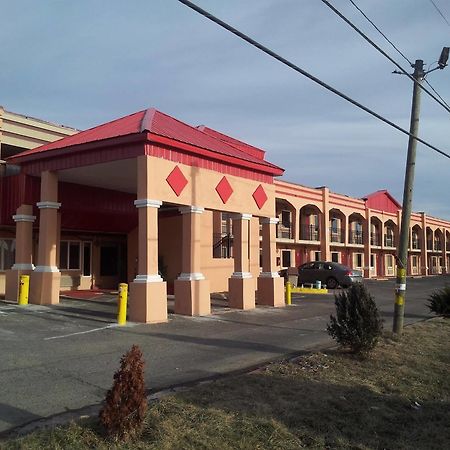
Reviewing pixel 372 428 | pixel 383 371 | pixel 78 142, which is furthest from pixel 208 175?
pixel 372 428

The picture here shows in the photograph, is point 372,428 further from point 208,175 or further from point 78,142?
point 78,142

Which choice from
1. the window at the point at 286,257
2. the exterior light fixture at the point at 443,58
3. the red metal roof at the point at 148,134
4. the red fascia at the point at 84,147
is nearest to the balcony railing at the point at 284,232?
the window at the point at 286,257

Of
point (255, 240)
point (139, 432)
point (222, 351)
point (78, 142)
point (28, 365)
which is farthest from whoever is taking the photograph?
point (255, 240)

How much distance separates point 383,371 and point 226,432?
13.6 ft

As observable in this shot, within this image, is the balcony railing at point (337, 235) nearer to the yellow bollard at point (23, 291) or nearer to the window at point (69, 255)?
the window at point (69, 255)

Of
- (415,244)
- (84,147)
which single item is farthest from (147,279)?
(415,244)

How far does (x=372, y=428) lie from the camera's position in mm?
6078

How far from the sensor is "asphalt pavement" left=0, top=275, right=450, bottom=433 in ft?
21.9

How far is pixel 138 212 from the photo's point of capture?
1670 centimetres

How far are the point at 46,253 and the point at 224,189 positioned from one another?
565cm

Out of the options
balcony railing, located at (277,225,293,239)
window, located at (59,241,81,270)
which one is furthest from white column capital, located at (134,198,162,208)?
balcony railing, located at (277,225,293,239)

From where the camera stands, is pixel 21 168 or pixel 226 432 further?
pixel 21 168

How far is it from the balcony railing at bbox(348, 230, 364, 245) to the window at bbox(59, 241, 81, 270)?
29240 mm

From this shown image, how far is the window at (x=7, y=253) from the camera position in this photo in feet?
64.1
